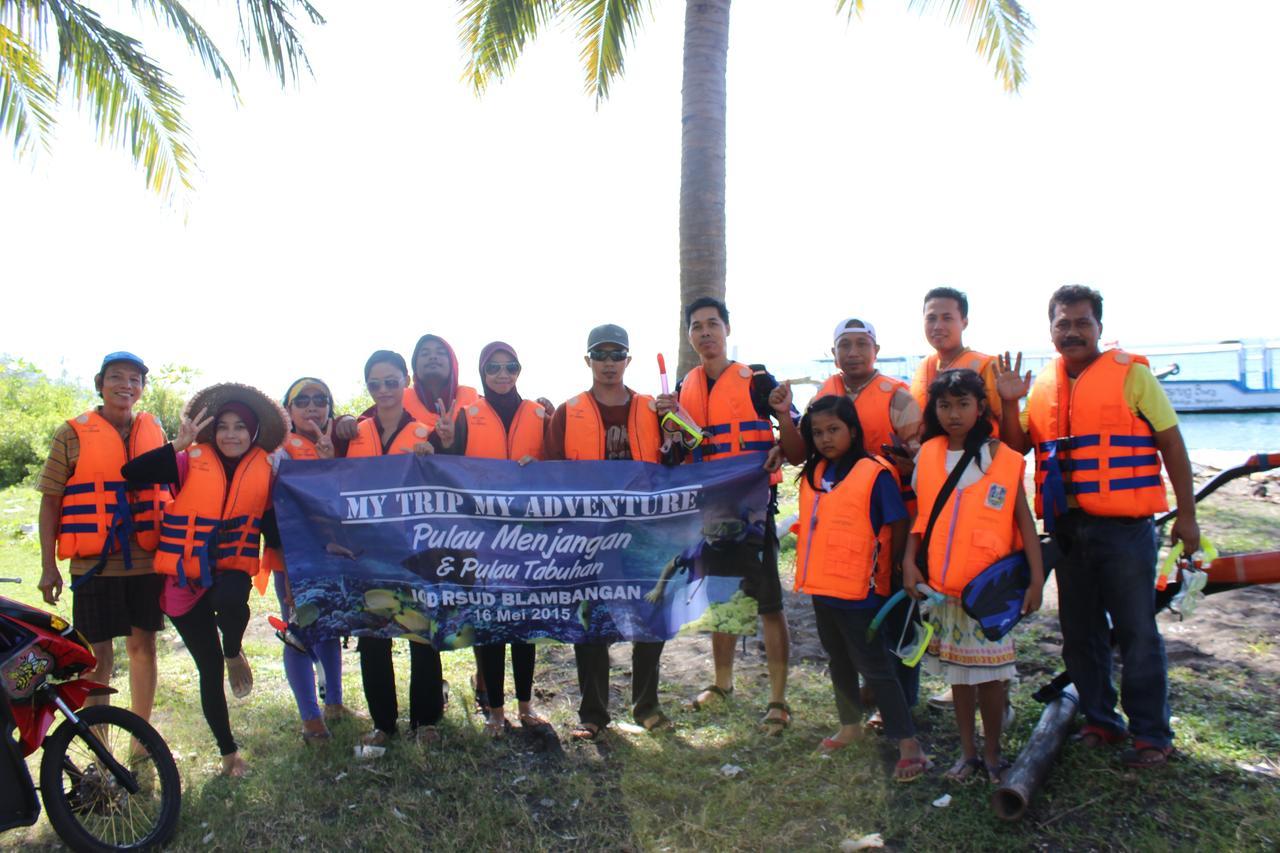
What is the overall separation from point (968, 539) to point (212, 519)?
3785mm

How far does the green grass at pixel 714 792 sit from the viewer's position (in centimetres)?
371

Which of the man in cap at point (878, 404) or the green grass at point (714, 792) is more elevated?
the man in cap at point (878, 404)

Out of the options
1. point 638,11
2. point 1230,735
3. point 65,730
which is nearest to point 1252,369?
point 638,11

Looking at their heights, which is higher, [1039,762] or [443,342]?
[443,342]

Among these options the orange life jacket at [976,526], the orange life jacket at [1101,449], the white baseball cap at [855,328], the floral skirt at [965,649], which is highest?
the white baseball cap at [855,328]

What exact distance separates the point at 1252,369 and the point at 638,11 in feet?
90.3

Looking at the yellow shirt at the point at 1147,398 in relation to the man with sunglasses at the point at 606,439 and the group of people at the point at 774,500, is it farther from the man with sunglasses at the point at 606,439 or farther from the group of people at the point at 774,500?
the man with sunglasses at the point at 606,439

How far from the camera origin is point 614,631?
482cm

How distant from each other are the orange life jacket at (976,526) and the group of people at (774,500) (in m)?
0.01

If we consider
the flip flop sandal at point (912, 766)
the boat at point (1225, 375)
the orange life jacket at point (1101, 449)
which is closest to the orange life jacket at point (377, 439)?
the flip flop sandal at point (912, 766)

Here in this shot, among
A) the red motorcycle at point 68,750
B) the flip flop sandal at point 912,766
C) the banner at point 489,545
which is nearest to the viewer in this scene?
the red motorcycle at point 68,750

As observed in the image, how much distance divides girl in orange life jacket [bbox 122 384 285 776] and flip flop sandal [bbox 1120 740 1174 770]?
14.6 feet

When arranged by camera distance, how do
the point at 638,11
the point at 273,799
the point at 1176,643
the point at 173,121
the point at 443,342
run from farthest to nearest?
the point at 173,121 → the point at 638,11 → the point at 1176,643 → the point at 443,342 → the point at 273,799

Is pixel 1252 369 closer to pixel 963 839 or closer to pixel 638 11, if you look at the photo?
pixel 638 11
